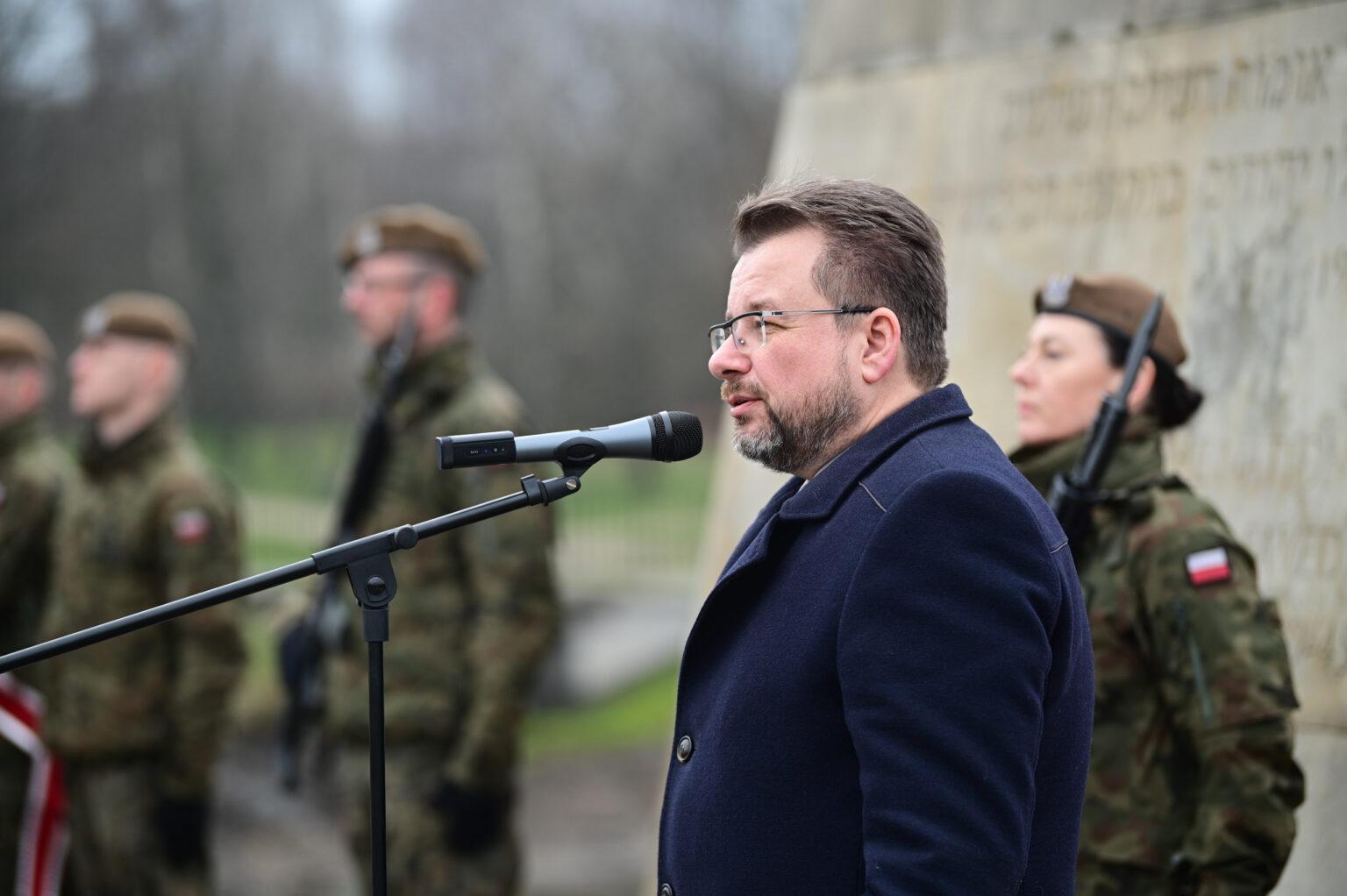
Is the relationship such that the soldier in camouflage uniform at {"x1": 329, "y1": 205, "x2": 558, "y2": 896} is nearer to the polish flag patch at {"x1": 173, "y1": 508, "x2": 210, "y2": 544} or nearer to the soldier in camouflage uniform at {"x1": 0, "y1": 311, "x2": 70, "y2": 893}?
the polish flag patch at {"x1": 173, "y1": 508, "x2": 210, "y2": 544}

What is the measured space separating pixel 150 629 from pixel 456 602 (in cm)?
119

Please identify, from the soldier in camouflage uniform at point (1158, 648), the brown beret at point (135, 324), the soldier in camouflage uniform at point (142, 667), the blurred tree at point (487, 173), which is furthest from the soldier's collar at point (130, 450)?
the blurred tree at point (487, 173)

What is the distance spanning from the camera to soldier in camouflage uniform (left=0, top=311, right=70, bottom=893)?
5090mm

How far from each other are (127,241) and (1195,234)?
41.6ft

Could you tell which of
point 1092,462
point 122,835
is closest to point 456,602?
point 122,835

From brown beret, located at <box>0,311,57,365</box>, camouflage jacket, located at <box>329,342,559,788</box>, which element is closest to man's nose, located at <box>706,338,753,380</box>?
camouflage jacket, located at <box>329,342,559,788</box>

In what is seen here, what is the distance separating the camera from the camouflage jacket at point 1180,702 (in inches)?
99.0

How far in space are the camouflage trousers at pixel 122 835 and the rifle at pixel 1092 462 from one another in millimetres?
3402

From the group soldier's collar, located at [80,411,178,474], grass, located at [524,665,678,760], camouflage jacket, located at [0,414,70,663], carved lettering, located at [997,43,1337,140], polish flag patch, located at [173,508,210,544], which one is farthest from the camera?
grass, located at [524,665,678,760]

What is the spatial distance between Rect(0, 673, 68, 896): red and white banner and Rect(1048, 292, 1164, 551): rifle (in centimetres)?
393

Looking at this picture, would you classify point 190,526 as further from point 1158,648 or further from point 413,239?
point 1158,648

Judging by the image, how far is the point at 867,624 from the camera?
5.40ft

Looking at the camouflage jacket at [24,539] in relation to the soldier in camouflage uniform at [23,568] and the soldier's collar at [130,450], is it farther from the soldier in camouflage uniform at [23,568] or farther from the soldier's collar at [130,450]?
the soldier's collar at [130,450]

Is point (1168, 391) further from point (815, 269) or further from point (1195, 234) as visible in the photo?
point (815, 269)
